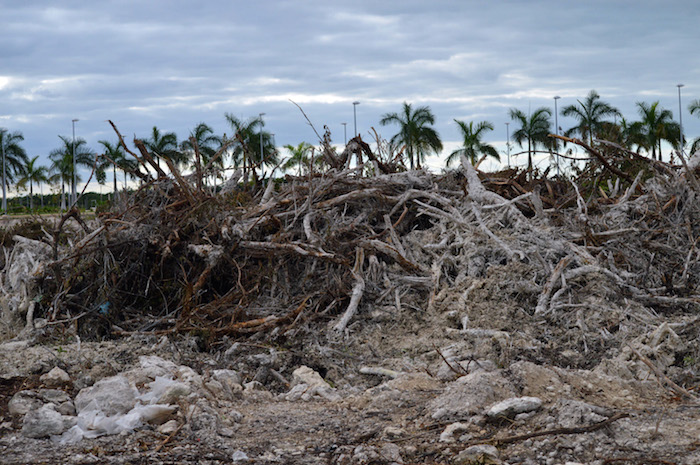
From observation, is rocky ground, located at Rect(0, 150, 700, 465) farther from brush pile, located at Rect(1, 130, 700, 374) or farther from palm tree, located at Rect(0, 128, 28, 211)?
palm tree, located at Rect(0, 128, 28, 211)

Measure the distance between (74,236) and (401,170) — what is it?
4.88 m

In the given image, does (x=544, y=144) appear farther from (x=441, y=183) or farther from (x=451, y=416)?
(x=451, y=416)

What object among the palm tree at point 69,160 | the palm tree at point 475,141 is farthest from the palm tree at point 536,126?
the palm tree at point 69,160

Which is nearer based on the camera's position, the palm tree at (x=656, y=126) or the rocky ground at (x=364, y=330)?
the rocky ground at (x=364, y=330)

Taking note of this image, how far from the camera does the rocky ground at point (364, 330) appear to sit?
4113 mm

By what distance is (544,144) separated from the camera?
151 ft

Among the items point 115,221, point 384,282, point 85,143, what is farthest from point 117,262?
point 85,143

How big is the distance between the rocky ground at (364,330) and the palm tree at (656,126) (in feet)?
126

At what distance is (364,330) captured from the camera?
23.3ft

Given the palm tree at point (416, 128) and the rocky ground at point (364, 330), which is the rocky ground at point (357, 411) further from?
the palm tree at point (416, 128)

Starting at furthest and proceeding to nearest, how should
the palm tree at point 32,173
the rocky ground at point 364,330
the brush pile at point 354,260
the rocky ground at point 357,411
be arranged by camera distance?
1. the palm tree at point 32,173
2. the brush pile at point 354,260
3. the rocky ground at point 364,330
4. the rocky ground at point 357,411

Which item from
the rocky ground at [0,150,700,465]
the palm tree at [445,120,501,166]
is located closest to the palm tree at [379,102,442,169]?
the palm tree at [445,120,501,166]

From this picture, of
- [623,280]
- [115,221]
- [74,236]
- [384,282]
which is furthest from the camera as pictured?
[74,236]

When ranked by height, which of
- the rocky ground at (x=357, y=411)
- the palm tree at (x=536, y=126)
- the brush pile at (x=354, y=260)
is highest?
the palm tree at (x=536, y=126)
